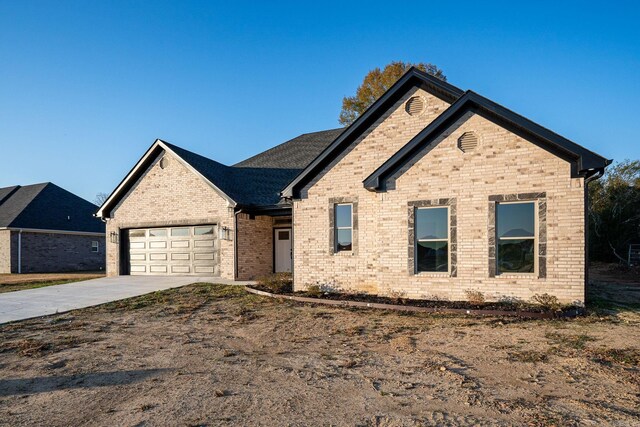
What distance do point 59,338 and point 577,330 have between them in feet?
32.9

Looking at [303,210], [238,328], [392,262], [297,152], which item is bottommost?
[238,328]

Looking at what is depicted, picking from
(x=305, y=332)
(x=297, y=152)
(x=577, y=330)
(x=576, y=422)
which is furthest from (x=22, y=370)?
(x=297, y=152)

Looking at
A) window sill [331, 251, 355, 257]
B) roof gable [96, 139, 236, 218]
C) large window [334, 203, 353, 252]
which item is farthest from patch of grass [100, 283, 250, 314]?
roof gable [96, 139, 236, 218]

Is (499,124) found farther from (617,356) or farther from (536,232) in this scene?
(617,356)

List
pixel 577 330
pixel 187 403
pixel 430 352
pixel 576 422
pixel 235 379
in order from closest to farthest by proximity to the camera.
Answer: pixel 576 422
pixel 187 403
pixel 235 379
pixel 430 352
pixel 577 330

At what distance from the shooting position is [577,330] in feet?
24.8

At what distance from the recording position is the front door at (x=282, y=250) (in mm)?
17688

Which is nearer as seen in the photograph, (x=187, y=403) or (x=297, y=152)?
(x=187, y=403)

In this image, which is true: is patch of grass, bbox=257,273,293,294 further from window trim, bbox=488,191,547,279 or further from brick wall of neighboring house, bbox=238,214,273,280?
window trim, bbox=488,191,547,279

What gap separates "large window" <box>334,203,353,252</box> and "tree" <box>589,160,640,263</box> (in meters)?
20.1

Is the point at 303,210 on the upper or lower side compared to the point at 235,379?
upper

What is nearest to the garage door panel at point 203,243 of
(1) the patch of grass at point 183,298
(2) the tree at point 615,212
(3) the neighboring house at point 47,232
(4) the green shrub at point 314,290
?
(1) the patch of grass at point 183,298

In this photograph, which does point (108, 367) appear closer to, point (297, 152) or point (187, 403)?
point (187, 403)

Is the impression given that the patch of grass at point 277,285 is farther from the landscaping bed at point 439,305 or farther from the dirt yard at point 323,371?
the dirt yard at point 323,371
